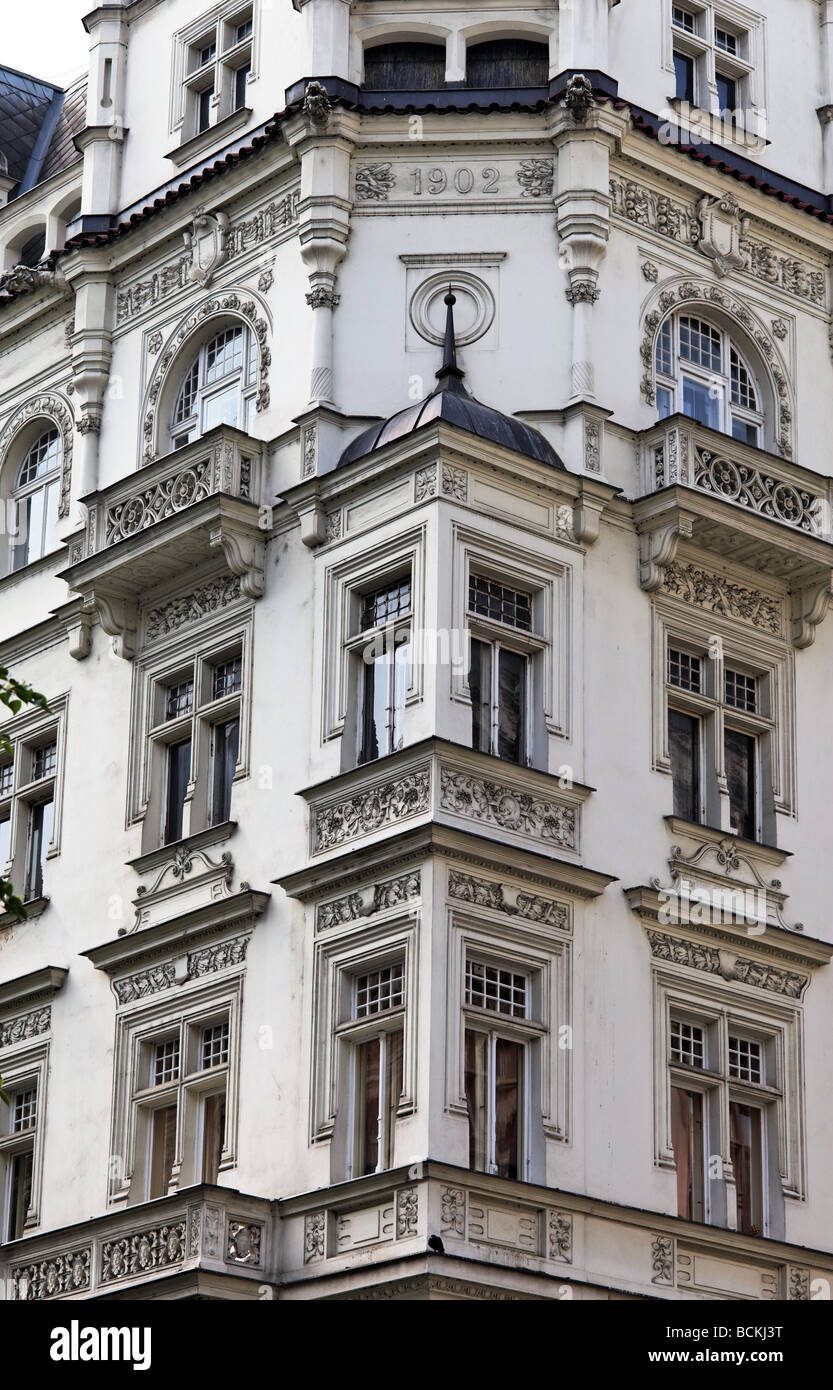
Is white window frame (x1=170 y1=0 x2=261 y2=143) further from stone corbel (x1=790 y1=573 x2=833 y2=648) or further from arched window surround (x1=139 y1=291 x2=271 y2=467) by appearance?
stone corbel (x1=790 y1=573 x2=833 y2=648)

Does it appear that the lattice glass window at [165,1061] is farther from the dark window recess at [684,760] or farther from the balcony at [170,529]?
the dark window recess at [684,760]

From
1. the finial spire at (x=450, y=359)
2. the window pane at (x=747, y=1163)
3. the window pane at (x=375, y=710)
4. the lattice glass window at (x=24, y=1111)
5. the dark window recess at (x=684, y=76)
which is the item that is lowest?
the window pane at (x=747, y=1163)

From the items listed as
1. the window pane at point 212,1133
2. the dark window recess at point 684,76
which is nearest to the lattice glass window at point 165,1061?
the window pane at point 212,1133

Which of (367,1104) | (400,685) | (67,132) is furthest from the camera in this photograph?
(67,132)

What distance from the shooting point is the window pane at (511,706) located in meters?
35.1

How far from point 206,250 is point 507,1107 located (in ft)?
46.2

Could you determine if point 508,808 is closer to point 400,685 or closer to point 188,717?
point 400,685

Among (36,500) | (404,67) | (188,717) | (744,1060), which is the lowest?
(744,1060)

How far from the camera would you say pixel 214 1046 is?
3612 cm

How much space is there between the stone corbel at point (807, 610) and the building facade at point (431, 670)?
0.21 meters

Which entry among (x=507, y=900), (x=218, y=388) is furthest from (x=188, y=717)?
(x=507, y=900)
